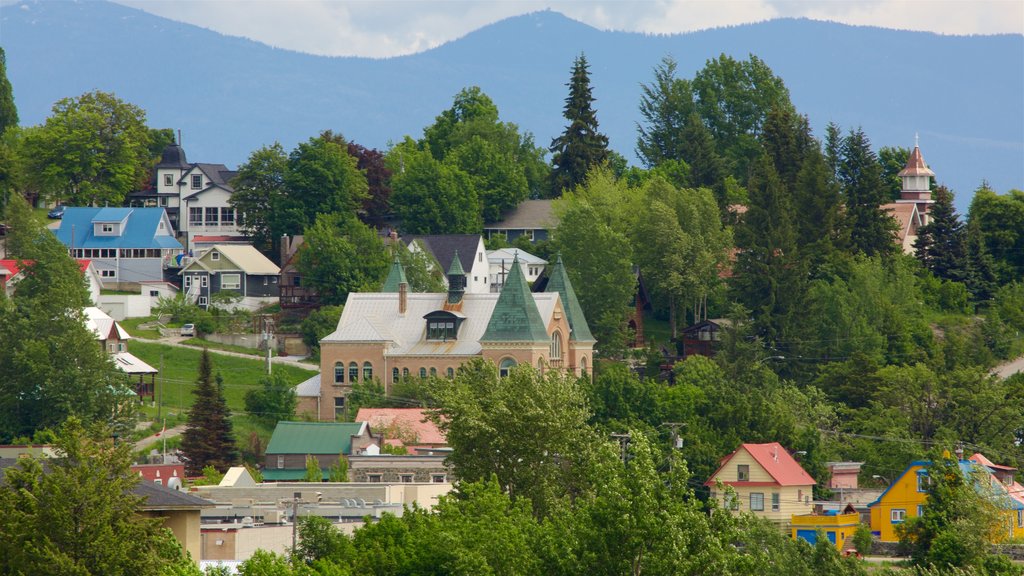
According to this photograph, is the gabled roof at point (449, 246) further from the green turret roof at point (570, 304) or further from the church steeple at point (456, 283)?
the green turret roof at point (570, 304)

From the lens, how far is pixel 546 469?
70625 millimetres

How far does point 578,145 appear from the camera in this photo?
141 m

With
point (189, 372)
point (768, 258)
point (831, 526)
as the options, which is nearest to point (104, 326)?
point (189, 372)

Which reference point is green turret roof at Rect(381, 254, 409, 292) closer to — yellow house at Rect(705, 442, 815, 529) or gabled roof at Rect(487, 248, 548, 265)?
gabled roof at Rect(487, 248, 548, 265)

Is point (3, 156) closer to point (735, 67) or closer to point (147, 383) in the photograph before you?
point (147, 383)

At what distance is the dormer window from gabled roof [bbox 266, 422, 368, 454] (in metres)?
11.8

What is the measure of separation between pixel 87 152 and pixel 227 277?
62.9 feet

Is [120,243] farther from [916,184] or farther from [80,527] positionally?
[80,527]

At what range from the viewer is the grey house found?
130 metres

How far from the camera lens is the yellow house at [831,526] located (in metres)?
82.3

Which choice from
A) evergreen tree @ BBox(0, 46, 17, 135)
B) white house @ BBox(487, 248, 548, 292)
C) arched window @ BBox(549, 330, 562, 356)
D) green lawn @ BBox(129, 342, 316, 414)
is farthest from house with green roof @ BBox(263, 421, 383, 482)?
evergreen tree @ BBox(0, 46, 17, 135)

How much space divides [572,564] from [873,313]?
69717 mm

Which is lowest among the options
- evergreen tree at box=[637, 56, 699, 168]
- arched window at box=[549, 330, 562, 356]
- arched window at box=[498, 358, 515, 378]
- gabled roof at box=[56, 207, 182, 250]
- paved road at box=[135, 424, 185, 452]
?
paved road at box=[135, 424, 185, 452]

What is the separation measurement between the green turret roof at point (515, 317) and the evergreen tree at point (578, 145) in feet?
101
